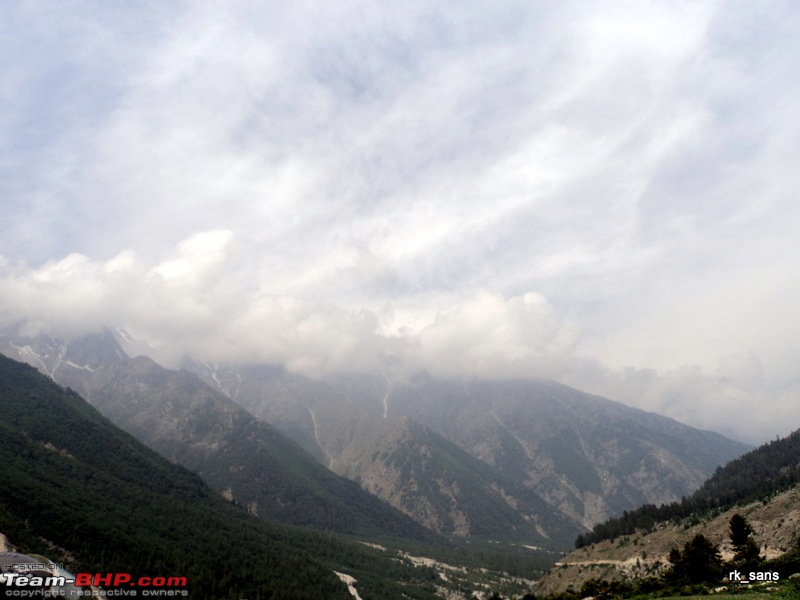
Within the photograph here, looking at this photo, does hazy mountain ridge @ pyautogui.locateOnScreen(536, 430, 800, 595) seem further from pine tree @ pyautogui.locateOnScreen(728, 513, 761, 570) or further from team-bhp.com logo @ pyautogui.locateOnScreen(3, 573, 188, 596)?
team-bhp.com logo @ pyautogui.locateOnScreen(3, 573, 188, 596)

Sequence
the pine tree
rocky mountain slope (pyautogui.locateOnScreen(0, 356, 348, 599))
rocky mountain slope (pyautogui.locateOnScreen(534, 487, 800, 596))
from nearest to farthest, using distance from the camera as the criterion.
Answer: the pine tree
rocky mountain slope (pyautogui.locateOnScreen(534, 487, 800, 596))
rocky mountain slope (pyautogui.locateOnScreen(0, 356, 348, 599))

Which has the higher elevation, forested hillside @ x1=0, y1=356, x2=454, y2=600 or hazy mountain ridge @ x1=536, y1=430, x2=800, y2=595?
hazy mountain ridge @ x1=536, y1=430, x2=800, y2=595

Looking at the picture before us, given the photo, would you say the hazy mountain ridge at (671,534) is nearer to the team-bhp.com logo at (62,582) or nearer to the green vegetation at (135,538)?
the green vegetation at (135,538)

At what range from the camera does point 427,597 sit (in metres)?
196

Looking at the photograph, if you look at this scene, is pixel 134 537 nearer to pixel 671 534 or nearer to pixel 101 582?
A: pixel 101 582

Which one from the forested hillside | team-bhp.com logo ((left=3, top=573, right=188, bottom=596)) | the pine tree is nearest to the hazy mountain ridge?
the pine tree

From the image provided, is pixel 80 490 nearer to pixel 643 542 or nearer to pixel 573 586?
pixel 573 586

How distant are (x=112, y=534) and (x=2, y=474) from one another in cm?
4090

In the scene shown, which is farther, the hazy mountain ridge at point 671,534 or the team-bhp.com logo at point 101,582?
the hazy mountain ridge at point 671,534

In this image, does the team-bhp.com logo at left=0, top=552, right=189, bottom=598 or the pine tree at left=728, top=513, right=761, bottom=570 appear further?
the pine tree at left=728, top=513, right=761, bottom=570

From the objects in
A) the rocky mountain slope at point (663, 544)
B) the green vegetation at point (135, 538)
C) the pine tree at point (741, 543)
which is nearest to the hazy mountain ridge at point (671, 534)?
the rocky mountain slope at point (663, 544)

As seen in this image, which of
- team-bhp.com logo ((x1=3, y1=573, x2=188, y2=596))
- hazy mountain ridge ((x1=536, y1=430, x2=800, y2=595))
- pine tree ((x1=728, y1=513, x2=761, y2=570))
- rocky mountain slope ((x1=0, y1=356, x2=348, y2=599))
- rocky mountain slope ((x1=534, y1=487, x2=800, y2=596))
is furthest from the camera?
rocky mountain slope ((x1=0, y1=356, x2=348, y2=599))

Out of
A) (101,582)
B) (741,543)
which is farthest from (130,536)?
(741,543)

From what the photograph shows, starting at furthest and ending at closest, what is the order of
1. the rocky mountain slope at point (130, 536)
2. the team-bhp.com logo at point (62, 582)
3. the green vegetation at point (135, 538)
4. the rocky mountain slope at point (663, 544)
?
the green vegetation at point (135, 538) → the rocky mountain slope at point (130, 536) → the rocky mountain slope at point (663, 544) → the team-bhp.com logo at point (62, 582)
